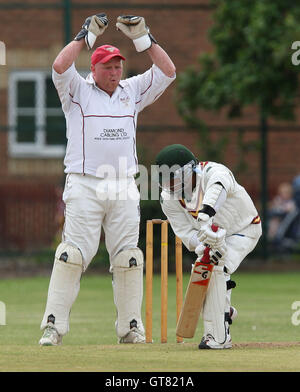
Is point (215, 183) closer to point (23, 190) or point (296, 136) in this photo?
point (23, 190)

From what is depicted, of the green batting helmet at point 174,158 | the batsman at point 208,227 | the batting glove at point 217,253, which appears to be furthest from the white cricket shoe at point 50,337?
the green batting helmet at point 174,158

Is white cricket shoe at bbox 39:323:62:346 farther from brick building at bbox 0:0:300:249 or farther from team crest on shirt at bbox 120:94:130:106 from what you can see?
brick building at bbox 0:0:300:249

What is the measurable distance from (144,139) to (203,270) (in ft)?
35.2

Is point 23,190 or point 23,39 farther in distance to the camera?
point 23,39

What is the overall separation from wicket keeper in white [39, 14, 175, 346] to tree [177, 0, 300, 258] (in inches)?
264

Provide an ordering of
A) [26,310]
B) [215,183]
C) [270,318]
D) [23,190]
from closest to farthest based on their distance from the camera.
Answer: [215,183] → [270,318] → [26,310] → [23,190]

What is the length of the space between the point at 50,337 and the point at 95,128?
144 centimetres

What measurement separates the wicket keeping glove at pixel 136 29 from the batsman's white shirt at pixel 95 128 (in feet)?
1.31

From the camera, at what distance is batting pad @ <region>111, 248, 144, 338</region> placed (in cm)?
775

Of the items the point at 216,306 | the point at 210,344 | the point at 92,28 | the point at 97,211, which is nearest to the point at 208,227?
the point at 216,306

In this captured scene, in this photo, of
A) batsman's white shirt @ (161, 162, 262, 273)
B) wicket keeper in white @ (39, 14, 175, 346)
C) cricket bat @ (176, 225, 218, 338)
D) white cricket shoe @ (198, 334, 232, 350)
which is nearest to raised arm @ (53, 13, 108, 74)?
wicket keeper in white @ (39, 14, 175, 346)

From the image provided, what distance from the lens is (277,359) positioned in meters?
6.43

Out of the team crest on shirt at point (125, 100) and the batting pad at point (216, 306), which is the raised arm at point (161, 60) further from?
the batting pad at point (216, 306)
